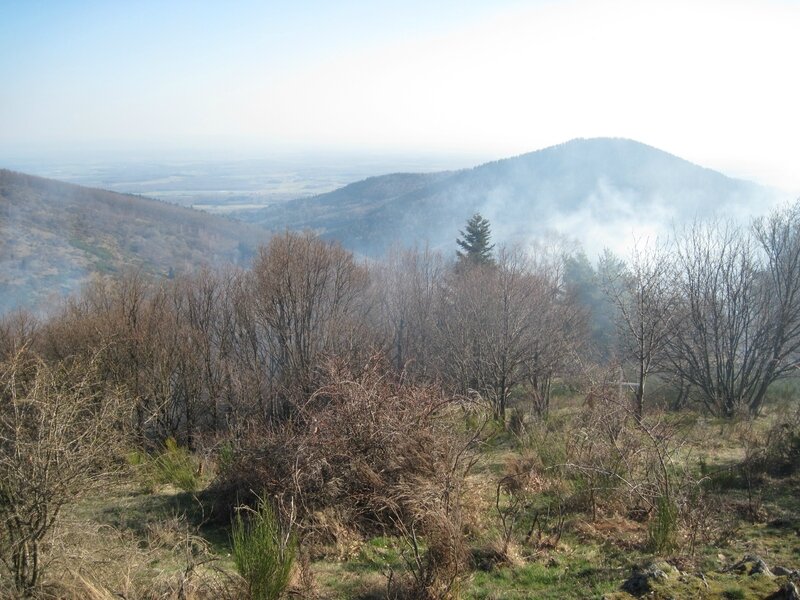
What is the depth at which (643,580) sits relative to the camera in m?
4.10

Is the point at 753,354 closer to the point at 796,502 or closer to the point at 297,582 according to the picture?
the point at 796,502

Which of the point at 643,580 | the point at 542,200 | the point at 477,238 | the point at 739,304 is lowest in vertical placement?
the point at 643,580

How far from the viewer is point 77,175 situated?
139625 mm

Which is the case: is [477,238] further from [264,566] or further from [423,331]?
[264,566]

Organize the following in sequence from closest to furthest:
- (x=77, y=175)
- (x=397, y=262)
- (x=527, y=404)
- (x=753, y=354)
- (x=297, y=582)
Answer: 1. (x=297, y=582)
2. (x=753, y=354)
3. (x=527, y=404)
4. (x=397, y=262)
5. (x=77, y=175)

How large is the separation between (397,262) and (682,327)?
58.9 feet

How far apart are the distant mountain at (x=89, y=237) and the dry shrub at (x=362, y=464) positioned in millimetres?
46872

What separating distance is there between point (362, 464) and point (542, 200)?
94.7 metres

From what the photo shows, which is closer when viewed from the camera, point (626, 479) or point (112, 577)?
point (112, 577)

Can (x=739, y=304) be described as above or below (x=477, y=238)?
below

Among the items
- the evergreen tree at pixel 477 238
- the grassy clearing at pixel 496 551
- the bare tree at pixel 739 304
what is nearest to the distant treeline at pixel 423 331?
the bare tree at pixel 739 304

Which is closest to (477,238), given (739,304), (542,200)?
(739,304)

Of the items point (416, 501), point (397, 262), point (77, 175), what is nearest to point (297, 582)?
point (416, 501)

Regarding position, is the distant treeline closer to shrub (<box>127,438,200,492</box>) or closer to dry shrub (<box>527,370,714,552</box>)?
shrub (<box>127,438,200,492</box>)
